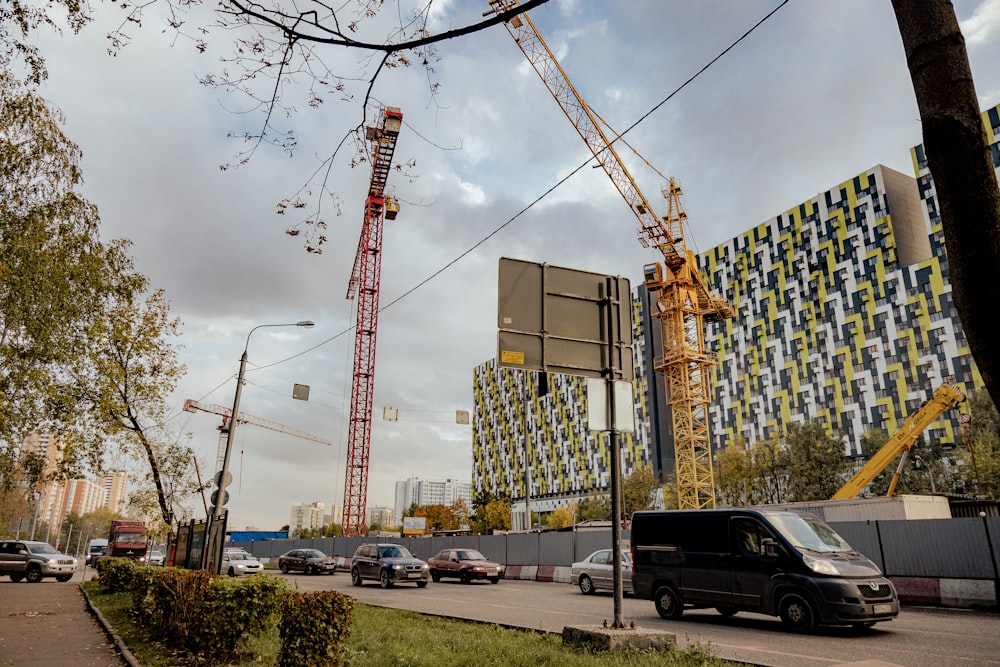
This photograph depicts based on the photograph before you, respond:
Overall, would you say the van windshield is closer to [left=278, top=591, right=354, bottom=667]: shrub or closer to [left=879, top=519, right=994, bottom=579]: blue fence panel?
[left=879, top=519, right=994, bottom=579]: blue fence panel

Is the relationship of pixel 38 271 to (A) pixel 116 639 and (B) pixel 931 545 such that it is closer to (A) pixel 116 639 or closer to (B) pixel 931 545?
(A) pixel 116 639

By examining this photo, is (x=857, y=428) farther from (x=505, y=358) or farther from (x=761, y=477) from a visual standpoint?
(x=505, y=358)

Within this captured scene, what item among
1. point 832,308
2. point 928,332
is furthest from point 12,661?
point 832,308

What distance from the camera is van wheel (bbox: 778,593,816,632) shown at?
10180 mm

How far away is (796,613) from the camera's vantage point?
34.1ft

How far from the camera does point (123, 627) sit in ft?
37.5

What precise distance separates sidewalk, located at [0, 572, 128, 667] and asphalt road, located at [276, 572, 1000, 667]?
3704mm

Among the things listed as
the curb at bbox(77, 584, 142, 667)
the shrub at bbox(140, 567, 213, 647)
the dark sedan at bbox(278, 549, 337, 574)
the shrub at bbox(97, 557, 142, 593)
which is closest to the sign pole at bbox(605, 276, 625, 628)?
the shrub at bbox(140, 567, 213, 647)

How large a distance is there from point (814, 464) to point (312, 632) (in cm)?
6044

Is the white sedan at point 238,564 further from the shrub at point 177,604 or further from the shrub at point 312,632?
the shrub at point 312,632

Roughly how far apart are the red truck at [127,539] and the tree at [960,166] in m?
51.7

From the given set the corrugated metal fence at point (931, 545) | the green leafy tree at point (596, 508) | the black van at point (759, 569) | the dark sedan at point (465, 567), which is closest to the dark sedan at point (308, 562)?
the dark sedan at point (465, 567)

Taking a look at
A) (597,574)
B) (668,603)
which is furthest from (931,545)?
(597,574)

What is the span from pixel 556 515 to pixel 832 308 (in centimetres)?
4699
